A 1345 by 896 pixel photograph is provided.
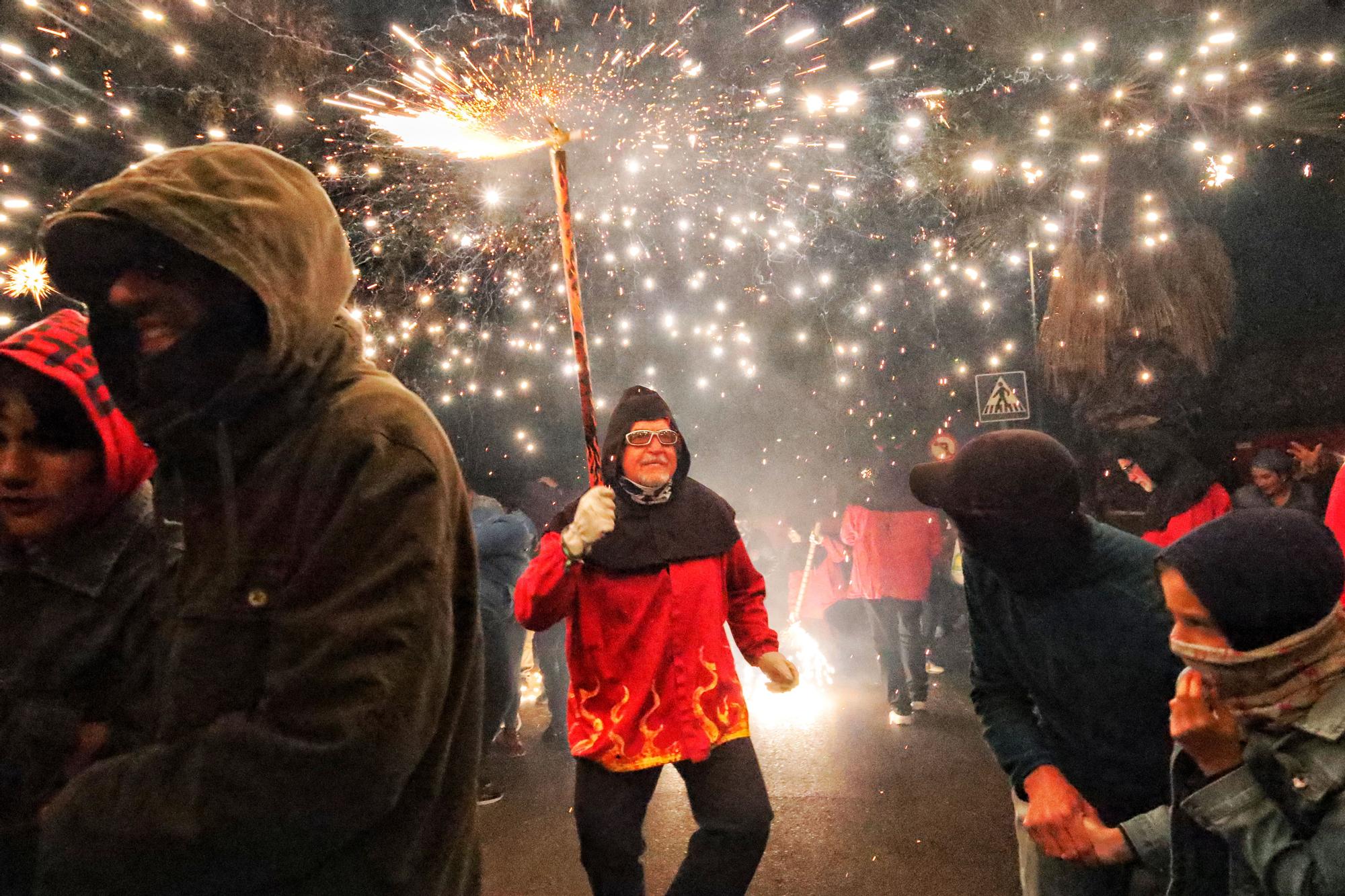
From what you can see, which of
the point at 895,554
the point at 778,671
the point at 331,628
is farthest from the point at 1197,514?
the point at 331,628

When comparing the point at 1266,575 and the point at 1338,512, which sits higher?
the point at 1266,575

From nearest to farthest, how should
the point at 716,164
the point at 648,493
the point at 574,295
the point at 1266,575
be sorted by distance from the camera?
the point at 1266,575 → the point at 648,493 → the point at 574,295 → the point at 716,164

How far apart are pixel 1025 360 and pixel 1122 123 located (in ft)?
12.5

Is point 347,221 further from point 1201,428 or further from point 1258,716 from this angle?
point 1201,428

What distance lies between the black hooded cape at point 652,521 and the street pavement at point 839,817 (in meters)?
2.11

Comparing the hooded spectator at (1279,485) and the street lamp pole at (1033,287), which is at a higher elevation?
the street lamp pole at (1033,287)

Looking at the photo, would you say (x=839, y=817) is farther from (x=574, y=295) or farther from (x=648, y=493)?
(x=574, y=295)

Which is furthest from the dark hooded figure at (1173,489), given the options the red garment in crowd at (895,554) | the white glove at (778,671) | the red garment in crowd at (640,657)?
the red garment in crowd at (640,657)

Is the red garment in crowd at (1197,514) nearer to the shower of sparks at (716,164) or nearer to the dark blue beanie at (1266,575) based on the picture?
the shower of sparks at (716,164)

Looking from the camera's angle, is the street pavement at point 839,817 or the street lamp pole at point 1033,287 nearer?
the street pavement at point 839,817

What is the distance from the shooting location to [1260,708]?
178 centimetres

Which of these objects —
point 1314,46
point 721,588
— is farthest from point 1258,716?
point 1314,46

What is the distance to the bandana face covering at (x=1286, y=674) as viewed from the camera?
1.74 meters

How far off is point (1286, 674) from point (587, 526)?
2346 millimetres
